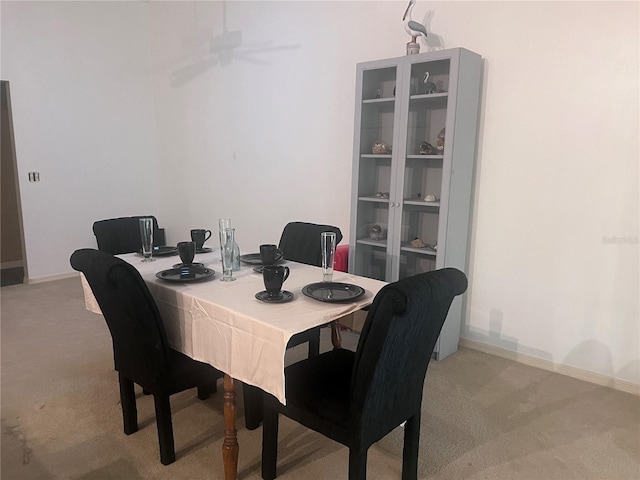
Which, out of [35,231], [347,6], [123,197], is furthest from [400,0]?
[35,231]

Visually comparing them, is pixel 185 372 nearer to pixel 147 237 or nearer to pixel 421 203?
pixel 147 237

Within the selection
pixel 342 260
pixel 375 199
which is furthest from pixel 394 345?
pixel 342 260

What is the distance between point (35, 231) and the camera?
15.5 feet

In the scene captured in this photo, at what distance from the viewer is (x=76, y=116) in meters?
4.89

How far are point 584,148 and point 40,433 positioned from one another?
315 centimetres


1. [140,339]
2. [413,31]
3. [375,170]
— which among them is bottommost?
[140,339]

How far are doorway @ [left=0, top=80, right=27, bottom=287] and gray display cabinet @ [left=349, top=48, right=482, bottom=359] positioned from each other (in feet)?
11.6

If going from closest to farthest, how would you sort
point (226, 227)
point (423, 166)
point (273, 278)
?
point (273, 278) < point (226, 227) < point (423, 166)

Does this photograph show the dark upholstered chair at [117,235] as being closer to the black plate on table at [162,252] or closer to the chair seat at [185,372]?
the black plate on table at [162,252]

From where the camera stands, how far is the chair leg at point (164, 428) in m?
1.88

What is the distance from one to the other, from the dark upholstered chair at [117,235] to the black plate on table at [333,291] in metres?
1.33

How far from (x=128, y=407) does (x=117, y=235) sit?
1.16m

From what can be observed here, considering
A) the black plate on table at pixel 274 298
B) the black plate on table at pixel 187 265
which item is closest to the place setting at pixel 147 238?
the black plate on table at pixel 187 265

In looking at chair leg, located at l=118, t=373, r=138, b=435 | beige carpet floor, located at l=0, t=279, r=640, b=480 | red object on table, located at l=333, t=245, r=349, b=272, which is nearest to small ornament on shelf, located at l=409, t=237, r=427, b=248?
red object on table, located at l=333, t=245, r=349, b=272
